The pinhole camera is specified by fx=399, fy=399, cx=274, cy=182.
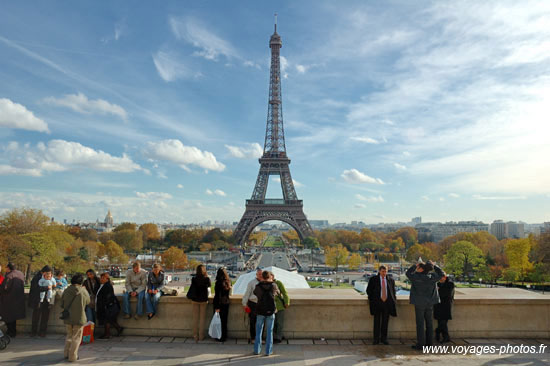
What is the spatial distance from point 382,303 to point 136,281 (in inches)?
191

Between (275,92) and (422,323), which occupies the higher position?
(275,92)

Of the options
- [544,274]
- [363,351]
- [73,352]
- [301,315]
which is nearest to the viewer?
[73,352]

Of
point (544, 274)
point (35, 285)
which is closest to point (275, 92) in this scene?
point (544, 274)

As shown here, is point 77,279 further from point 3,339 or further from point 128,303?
point 3,339

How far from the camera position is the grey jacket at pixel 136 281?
7.98m

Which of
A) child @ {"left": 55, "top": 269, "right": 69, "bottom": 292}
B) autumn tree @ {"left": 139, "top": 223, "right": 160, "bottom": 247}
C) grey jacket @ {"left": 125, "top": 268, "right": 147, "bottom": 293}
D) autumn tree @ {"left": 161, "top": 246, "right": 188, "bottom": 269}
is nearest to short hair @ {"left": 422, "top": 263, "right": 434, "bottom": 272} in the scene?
grey jacket @ {"left": 125, "top": 268, "right": 147, "bottom": 293}

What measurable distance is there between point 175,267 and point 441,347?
60.3 m

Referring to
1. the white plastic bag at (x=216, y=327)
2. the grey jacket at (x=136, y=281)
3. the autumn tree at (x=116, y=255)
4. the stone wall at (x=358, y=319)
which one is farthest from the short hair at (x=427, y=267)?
the autumn tree at (x=116, y=255)

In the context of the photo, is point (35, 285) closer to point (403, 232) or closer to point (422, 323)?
point (422, 323)

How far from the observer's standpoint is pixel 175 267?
6359cm

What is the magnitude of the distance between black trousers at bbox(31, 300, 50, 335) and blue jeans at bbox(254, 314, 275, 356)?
430cm

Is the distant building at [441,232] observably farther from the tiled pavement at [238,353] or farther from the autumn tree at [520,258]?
the tiled pavement at [238,353]

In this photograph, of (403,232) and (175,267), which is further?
(403,232)

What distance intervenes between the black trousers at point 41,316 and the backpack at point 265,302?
4.33 meters
